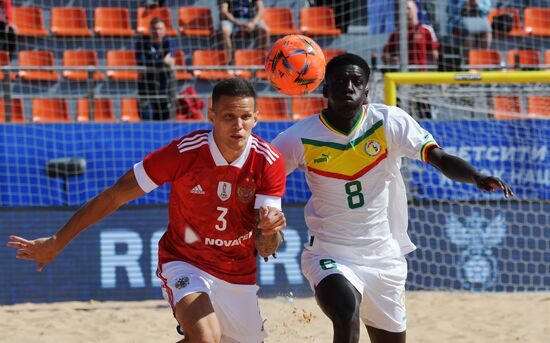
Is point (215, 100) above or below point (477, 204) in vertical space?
above

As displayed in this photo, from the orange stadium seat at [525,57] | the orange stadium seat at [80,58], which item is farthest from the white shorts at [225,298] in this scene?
the orange stadium seat at [525,57]

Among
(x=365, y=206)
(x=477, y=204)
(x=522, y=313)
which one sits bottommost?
(x=522, y=313)

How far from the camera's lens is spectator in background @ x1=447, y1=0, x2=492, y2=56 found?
42.6 feet

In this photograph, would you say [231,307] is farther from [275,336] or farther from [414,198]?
[414,198]

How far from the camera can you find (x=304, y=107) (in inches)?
467

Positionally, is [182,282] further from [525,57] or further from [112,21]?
[525,57]

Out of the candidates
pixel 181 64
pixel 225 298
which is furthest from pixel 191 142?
pixel 181 64

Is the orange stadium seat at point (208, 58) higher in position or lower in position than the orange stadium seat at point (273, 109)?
higher

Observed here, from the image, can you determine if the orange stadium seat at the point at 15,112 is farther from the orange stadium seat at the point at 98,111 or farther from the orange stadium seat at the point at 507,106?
the orange stadium seat at the point at 507,106

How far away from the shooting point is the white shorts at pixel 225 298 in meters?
4.89

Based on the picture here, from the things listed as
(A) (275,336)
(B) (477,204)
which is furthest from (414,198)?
(A) (275,336)

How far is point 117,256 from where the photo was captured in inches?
388

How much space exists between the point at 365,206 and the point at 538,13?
1031cm

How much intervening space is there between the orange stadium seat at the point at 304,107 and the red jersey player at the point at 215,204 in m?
6.72
